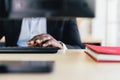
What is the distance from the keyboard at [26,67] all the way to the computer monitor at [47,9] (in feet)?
0.46

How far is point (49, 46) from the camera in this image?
3.25ft

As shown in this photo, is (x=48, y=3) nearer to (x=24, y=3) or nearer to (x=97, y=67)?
(x=24, y=3)

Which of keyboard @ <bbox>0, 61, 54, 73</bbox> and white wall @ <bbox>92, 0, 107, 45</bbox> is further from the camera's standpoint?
white wall @ <bbox>92, 0, 107, 45</bbox>

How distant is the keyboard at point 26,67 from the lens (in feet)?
2.02

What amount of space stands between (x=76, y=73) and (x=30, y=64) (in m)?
0.17

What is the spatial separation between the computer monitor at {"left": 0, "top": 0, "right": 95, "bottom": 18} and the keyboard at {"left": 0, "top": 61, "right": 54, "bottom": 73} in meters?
0.14

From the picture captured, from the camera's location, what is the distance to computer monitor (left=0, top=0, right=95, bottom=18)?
0.62 metres

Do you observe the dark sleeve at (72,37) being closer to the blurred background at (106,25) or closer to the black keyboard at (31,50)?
the black keyboard at (31,50)

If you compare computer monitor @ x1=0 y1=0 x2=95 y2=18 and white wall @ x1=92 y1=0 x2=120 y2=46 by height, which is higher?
computer monitor @ x1=0 y1=0 x2=95 y2=18

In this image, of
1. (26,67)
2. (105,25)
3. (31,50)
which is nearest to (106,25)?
(105,25)

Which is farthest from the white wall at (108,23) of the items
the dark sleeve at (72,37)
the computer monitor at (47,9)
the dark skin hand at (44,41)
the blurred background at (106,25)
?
the computer monitor at (47,9)

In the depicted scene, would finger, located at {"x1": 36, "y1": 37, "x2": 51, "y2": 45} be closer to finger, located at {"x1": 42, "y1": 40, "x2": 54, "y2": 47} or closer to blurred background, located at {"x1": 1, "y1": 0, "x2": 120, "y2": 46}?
finger, located at {"x1": 42, "y1": 40, "x2": 54, "y2": 47}

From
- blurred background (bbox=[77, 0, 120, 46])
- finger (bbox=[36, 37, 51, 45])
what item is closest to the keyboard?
finger (bbox=[36, 37, 51, 45])

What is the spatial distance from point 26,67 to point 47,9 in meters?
0.17
